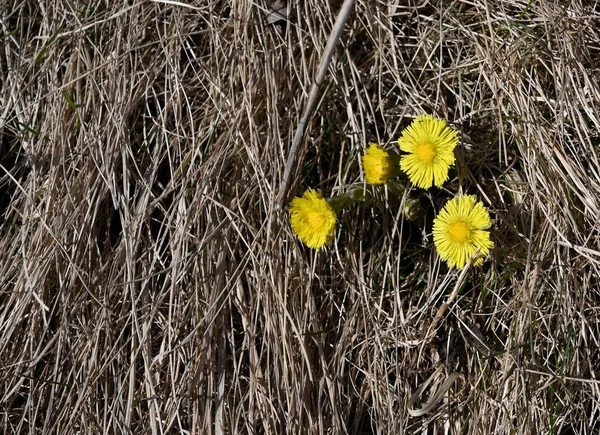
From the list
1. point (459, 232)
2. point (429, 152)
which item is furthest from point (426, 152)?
point (459, 232)

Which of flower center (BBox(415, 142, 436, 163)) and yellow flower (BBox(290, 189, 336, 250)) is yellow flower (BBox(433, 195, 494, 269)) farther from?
yellow flower (BBox(290, 189, 336, 250))

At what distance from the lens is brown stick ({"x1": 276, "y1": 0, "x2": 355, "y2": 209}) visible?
4.58 feet

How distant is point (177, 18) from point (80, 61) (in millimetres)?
256

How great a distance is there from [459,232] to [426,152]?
0.18m

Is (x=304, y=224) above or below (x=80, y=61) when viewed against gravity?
below

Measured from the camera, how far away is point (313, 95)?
55.5 inches

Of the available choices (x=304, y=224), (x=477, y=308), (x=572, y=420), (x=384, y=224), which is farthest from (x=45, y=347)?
(x=572, y=420)

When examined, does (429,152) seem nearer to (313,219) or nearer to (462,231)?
(462,231)

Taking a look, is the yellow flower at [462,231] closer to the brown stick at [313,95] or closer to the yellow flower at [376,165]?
the yellow flower at [376,165]

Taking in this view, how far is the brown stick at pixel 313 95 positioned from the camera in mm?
1396

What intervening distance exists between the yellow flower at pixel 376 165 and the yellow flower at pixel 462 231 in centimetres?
14

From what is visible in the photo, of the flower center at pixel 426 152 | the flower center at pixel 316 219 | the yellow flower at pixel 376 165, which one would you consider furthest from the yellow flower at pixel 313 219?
the flower center at pixel 426 152

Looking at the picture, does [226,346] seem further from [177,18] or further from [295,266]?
[177,18]

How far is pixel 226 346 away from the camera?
1.45 meters
